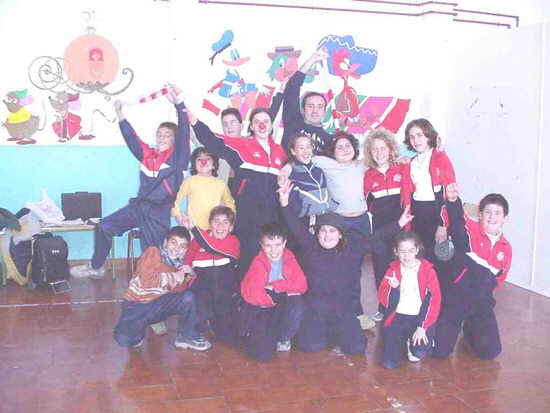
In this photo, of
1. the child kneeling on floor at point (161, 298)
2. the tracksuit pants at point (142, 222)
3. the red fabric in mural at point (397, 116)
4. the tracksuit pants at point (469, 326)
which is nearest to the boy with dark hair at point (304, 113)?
the tracksuit pants at point (142, 222)

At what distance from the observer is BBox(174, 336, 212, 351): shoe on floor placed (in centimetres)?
338

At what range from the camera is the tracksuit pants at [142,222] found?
3.89m

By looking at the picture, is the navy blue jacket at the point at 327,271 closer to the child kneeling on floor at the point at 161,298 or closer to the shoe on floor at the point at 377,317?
the shoe on floor at the point at 377,317

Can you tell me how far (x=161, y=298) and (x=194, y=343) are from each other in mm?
323

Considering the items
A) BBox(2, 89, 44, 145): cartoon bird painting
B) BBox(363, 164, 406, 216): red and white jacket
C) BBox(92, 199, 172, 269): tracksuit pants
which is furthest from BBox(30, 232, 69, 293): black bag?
BBox(363, 164, 406, 216): red and white jacket

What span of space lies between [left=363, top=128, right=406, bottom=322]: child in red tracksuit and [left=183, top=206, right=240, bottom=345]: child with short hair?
0.90 meters

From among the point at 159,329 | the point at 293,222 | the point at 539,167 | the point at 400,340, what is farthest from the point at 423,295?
the point at 539,167

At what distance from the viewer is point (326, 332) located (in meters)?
3.45

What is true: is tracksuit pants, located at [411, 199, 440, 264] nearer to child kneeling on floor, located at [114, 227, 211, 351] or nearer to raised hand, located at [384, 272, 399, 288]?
raised hand, located at [384, 272, 399, 288]

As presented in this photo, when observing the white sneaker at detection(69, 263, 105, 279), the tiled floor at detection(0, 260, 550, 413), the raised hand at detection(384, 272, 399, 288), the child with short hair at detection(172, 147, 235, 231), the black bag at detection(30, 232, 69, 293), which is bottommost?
the tiled floor at detection(0, 260, 550, 413)

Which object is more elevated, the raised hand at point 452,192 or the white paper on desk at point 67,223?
the raised hand at point 452,192

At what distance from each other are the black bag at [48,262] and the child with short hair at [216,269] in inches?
64.8

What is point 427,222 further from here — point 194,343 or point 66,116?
point 66,116

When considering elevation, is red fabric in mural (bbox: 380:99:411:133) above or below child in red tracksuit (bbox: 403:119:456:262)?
above
